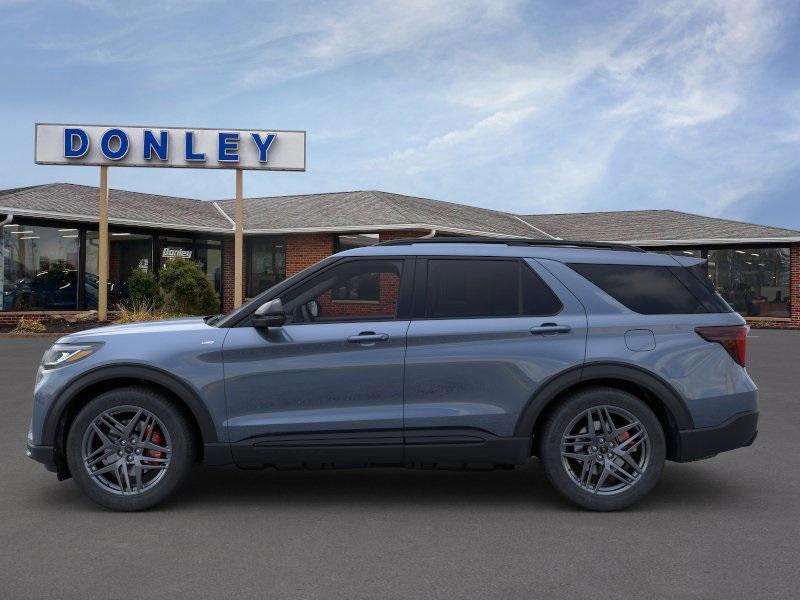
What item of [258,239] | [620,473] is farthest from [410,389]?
[258,239]

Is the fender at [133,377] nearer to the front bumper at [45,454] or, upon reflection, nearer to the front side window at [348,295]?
the front bumper at [45,454]

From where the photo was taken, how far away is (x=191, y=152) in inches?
963

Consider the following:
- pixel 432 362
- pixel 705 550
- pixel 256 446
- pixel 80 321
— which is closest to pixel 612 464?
pixel 705 550

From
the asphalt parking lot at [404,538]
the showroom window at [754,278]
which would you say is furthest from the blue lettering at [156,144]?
the showroom window at [754,278]

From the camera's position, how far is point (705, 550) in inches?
Result: 184

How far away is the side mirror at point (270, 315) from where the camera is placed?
532 centimetres

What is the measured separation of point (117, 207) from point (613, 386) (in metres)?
25.5

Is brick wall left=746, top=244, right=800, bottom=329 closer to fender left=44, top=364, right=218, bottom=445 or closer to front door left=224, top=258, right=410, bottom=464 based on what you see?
front door left=224, top=258, right=410, bottom=464

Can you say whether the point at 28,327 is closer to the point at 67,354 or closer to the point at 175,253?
the point at 175,253

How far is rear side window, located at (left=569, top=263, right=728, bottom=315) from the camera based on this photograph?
5.63 meters

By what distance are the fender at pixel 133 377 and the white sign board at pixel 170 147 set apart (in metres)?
19.7

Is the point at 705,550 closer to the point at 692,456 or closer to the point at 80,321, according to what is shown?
the point at 692,456

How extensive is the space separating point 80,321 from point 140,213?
221 inches

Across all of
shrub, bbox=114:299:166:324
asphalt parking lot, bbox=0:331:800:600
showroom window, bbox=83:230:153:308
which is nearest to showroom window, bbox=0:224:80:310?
showroom window, bbox=83:230:153:308
